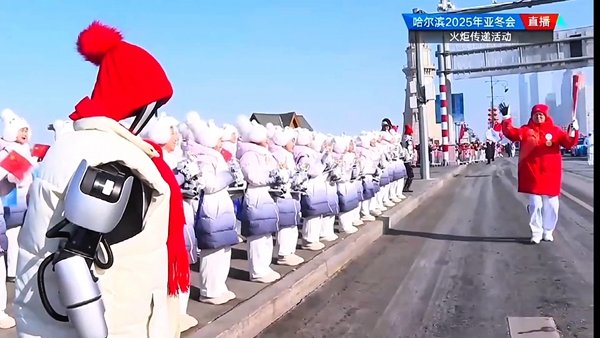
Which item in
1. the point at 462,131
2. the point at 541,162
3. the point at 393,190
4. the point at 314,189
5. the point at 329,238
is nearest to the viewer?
the point at 314,189

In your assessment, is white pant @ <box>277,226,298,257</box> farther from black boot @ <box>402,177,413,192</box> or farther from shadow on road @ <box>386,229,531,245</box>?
black boot @ <box>402,177,413,192</box>

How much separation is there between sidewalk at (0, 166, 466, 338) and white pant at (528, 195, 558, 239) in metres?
2.42

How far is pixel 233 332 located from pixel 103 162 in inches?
114

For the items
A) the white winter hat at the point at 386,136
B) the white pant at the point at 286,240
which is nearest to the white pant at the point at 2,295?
the white pant at the point at 286,240

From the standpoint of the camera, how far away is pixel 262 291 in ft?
19.2

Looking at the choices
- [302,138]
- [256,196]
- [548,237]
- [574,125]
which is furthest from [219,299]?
[574,125]

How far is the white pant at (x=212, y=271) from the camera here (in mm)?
5438

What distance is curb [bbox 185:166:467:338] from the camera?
4.73 metres

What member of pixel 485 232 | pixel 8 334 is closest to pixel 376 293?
pixel 8 334

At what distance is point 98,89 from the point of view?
7.36 ft

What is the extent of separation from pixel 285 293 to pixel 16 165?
9.71 ft

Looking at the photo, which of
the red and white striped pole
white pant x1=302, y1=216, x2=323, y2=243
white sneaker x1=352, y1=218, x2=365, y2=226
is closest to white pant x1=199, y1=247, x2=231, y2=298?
white pant x1=302, y1=216, x2=323, y2=243

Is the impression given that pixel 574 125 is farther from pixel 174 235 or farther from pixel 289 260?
pixel 174 235

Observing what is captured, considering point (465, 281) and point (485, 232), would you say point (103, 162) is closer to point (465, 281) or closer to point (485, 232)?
point (465, 281)
